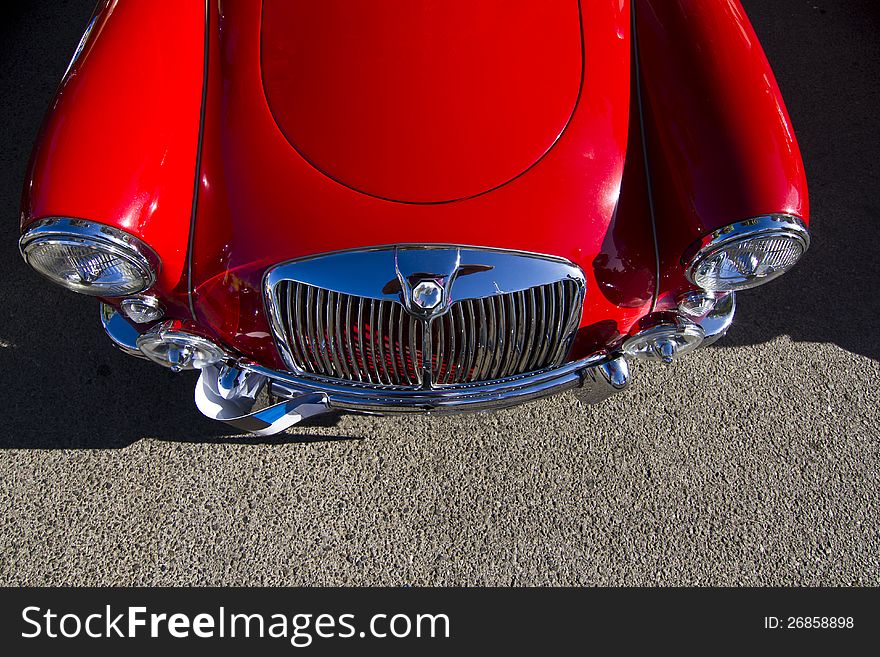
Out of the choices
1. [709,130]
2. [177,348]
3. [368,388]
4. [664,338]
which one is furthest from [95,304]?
[709,130]

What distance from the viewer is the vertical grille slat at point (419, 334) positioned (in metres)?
1.80

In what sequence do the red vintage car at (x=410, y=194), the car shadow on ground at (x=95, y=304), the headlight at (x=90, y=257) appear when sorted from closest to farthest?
the headlight at (x=90, y=257) → the red vintage car at (x=410, y=194) → the car shadow on ground at (x=95, y=304)

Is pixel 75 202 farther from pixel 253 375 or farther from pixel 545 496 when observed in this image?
pixel 545 496

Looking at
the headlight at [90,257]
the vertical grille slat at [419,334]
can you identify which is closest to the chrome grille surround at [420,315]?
the vertical grille slat at [419,334]

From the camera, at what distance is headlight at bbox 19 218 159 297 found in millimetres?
1653

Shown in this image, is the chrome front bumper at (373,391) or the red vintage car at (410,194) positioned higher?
the red vintage car at (410,194)

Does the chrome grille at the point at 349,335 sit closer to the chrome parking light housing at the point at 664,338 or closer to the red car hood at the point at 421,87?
the red car hood at the point at 421,87

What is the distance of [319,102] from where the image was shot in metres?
1.91

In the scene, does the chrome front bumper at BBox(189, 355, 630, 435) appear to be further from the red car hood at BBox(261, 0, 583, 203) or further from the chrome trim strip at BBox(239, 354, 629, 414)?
the red car hood at BBox(261, 0, 583, 203)

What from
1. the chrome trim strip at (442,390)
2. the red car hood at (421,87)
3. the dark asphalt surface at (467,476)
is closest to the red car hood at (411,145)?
the red car hood at (421,87)

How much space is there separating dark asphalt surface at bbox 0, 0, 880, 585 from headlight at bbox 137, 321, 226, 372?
0.62m

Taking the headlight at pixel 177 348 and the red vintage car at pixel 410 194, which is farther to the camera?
the headlight at pixel 177 348

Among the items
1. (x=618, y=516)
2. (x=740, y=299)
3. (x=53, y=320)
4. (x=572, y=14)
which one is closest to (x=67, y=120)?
(x=53, y=320)

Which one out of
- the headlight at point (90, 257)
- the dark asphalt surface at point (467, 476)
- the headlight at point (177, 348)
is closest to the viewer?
the headlight at point (90, 257)
